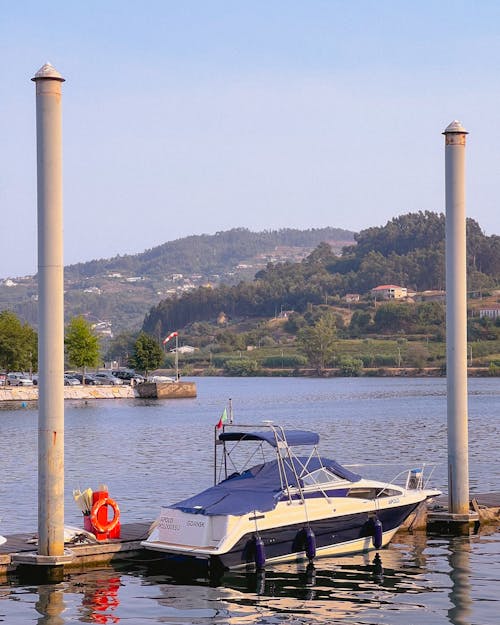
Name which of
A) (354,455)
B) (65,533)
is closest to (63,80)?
(65,533)

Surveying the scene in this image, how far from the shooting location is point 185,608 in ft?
69.7

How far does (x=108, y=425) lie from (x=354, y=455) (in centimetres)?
3286

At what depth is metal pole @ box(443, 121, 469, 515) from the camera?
89.6ft

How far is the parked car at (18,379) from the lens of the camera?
129500 millimetres

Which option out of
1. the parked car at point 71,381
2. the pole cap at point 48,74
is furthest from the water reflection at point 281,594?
the parked car at point 71,381

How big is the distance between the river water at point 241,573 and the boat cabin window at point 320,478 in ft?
5.49

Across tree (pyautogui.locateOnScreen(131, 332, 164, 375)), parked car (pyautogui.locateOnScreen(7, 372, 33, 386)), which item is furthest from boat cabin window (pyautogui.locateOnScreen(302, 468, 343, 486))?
tree (pyautogui.locateOnScreen(131, 332, 164, 375))

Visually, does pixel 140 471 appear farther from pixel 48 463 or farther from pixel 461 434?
pixel 48 463

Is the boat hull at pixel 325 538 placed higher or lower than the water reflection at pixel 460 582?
higher

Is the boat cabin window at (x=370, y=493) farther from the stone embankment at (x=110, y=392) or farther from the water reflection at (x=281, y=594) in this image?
the stone embankment at (x=110, y=392)

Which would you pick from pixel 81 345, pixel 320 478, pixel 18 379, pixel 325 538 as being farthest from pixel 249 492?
pixel 18 379

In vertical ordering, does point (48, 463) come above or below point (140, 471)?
above

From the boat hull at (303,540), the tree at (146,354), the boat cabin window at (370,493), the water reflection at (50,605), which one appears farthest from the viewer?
the tree at (146,354)

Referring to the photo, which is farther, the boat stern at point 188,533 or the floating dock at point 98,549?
the boat stern at point 188,533
